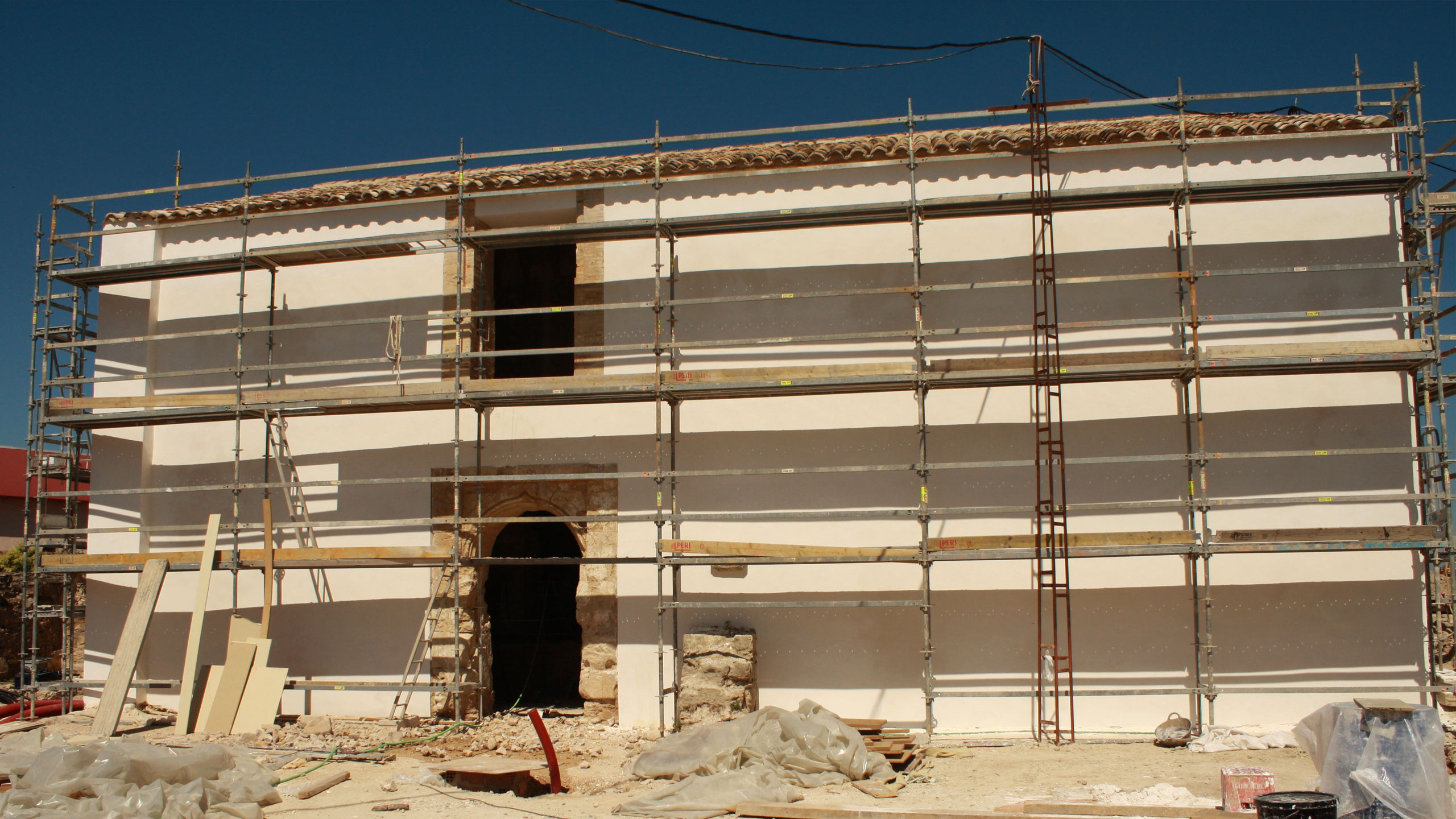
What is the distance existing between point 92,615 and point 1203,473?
412 inches

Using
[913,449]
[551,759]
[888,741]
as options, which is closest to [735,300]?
[913,449]

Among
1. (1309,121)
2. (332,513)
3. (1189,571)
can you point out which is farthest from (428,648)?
(1309,121)

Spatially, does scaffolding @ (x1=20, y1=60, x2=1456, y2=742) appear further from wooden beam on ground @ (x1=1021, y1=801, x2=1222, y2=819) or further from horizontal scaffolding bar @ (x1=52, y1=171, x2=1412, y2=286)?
wooden beam on ground @ (x1=1021, y1=801, x2=1222, y2=819)

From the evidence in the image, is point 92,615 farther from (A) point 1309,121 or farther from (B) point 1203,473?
(A) point 1309,121

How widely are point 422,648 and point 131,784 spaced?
3.41 meters

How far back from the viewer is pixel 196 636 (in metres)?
9.22

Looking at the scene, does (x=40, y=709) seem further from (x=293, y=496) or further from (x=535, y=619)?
(x=535, y=619)

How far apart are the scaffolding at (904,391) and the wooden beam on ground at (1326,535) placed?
0.02 m

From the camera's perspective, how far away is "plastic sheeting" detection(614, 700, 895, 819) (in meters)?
6.41

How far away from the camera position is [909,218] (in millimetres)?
8844

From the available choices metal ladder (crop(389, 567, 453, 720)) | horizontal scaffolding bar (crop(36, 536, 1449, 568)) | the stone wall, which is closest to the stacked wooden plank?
the stone wall

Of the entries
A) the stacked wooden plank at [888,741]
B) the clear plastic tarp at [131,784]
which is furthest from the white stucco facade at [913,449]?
the clear plastic tarp at [131,784]

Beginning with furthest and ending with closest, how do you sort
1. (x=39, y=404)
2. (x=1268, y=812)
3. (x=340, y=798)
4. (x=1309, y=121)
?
(x=39, y=404), (x=1309, y=121), (x=340, y=798), (x=1268, y=812)

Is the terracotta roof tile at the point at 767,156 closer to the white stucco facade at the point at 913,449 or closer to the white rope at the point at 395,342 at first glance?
the white stucco facade at the point at 913,449
